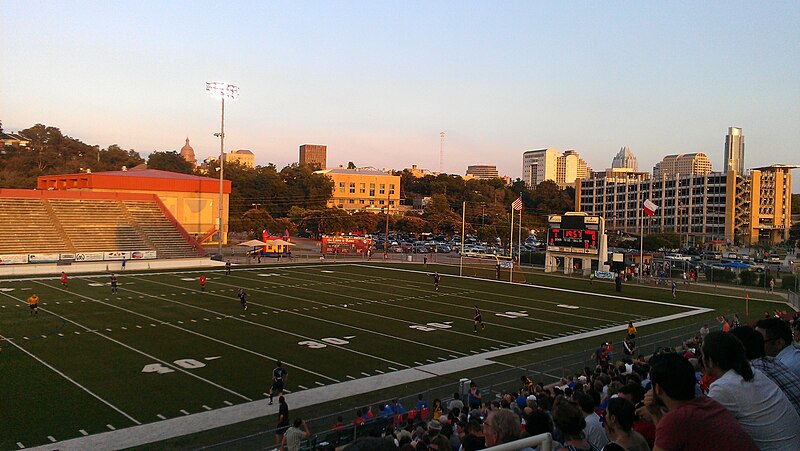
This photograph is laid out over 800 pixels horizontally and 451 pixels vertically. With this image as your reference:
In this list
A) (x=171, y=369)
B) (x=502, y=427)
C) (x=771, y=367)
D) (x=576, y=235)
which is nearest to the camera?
(x=502, y=427)

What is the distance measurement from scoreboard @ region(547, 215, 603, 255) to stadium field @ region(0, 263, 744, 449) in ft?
19.5

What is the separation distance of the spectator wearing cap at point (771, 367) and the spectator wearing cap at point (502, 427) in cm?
180

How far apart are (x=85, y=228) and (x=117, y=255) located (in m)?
5.81

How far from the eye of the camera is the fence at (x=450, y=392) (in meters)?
10.9

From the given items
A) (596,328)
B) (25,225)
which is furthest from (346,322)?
(25,225)

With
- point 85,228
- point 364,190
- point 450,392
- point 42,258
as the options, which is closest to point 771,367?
point 450,392

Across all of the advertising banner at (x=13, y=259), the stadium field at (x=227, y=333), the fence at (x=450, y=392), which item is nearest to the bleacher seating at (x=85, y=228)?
the advertising banner at (x=13, y=259)

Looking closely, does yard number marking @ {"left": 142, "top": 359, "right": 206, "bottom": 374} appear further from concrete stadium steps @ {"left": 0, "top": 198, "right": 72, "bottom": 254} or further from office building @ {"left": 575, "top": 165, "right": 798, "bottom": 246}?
office building @ {"left": 575, "top": 165, "right": 798, "bottom": 246}

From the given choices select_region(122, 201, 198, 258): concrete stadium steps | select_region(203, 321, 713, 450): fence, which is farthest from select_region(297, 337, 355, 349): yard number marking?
select_region(122, 201, 198, 258): concrete stadium steps

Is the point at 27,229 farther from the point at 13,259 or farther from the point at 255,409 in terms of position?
the point at 255,409

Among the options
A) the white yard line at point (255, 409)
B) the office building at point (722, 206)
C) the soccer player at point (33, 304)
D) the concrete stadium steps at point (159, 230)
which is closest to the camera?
the white yard line at point (255, 409)

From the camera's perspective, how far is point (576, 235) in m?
50.1

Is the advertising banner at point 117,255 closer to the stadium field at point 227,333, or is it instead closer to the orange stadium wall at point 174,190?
the stadium field at point 227,333

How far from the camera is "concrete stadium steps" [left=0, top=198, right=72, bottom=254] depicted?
46938mm
